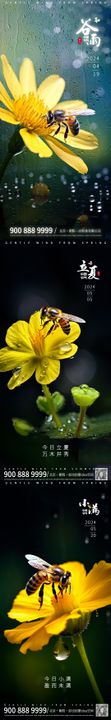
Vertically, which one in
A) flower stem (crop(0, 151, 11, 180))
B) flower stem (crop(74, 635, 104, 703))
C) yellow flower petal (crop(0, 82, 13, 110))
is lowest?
flower stem (crop(74, 635, 104, 703))

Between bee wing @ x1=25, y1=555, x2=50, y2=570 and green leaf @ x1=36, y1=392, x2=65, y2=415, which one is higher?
green leaf @ x1=36, y1=392, x2=65, y2=415

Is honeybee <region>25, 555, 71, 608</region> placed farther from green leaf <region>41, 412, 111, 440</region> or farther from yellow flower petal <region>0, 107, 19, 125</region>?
yellow flower petal <region>0, 107, 19, 125</region>

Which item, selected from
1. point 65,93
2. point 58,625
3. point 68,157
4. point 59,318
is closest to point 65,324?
point 59,318

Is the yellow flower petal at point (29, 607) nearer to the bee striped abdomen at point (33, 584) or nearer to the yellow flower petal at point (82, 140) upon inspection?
the bee striped abdomen at point (33, 584)

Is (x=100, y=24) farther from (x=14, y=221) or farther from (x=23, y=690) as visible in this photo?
(x=23, y=690)

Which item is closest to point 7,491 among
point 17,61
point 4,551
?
point 4,551

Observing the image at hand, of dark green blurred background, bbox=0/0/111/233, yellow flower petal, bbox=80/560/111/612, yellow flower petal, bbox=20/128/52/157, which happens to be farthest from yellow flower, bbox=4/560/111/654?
yellow flower petal, bbox=20/128/52/157

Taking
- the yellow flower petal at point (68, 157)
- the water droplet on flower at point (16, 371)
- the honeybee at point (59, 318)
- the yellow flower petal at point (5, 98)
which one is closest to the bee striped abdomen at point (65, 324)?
the honeybee at point (59, 318)
